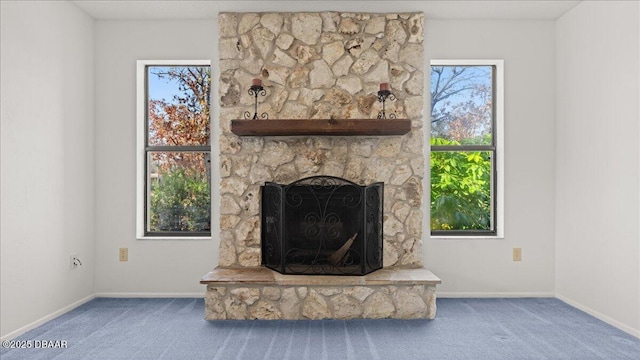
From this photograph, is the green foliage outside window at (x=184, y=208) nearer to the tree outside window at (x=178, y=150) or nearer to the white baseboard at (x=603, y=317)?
the tree outside window at (x=178, y=150)

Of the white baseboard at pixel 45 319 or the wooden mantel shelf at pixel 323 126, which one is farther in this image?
the wooden mantel shelf at pixel 323 126

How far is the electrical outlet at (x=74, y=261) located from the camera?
10.9 ft

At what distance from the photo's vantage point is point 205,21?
12.0 feet

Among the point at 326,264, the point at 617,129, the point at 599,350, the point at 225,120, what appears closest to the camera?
the point at 599,350

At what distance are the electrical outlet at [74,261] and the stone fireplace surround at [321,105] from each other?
117 cm

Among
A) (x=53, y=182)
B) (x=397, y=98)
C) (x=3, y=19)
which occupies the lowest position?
(x=53, y=182)

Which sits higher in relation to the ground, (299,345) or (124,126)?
(124,126)

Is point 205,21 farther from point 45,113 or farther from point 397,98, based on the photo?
point 397,98

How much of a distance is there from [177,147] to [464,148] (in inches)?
102

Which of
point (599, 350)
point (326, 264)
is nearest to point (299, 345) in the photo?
point (326, 264)

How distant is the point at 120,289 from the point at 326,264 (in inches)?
72.9

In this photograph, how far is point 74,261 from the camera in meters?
3.35

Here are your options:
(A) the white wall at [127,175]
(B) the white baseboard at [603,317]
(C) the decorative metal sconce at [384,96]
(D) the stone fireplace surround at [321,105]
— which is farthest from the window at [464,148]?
(A) the white wall at [127,175]

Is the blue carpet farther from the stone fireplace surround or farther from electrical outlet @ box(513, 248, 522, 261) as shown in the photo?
the stone fireplace surround
